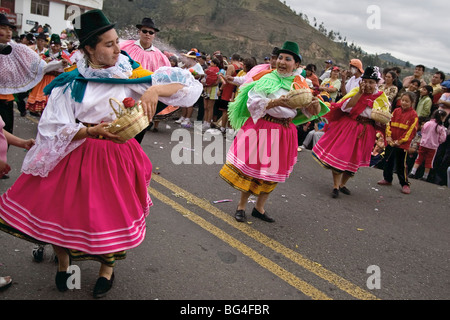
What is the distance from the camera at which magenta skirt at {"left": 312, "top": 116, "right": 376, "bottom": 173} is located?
653 cm

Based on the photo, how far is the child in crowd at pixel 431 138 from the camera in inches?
333

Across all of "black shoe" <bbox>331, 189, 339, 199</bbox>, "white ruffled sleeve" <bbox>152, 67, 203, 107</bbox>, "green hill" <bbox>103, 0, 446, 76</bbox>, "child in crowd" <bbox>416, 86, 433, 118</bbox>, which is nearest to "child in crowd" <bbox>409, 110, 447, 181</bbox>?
"child in crowd" <bbox>416, 86, 433, 118</bbox>

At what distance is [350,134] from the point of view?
21.5 ft

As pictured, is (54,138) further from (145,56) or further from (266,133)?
(145,56)

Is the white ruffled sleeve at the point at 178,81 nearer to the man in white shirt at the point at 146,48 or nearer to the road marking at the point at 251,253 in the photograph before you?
the road marking at the point at 251,253

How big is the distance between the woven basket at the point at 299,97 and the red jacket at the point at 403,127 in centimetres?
360

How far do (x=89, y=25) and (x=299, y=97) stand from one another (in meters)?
2.43

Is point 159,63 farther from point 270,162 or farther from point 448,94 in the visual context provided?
point 448,94

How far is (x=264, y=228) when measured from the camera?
16.0ft

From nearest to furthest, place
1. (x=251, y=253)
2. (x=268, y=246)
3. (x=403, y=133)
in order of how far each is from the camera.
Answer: (x=251, y=253)
(x=268, y=246)
(x=403, y=133)

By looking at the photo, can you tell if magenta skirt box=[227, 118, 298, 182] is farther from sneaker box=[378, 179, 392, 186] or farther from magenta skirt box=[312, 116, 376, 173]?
sneaker box=[378, 179, 392, 186]

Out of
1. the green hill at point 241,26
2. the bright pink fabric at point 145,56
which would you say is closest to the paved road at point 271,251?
the bright pink fabric at point 145,56

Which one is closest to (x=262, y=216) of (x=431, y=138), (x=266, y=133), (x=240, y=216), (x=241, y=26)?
(x=240, y=216)

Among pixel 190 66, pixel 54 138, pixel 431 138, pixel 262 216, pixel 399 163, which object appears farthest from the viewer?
pixel 190 66
